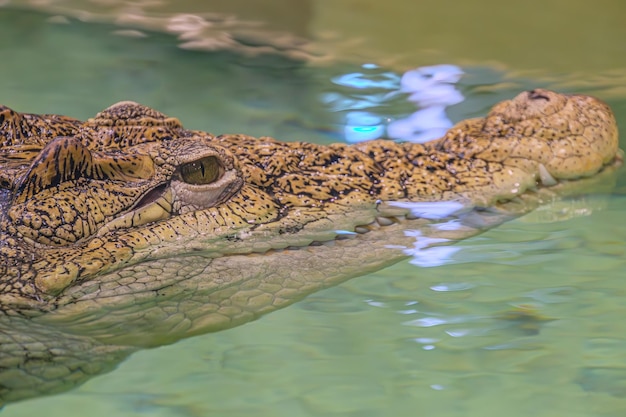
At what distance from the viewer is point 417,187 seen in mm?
3033

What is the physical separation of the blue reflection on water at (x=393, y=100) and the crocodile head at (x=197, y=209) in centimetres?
155

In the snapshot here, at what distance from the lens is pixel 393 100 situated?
5.23m

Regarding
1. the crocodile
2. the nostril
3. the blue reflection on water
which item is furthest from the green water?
the blue reflection on water

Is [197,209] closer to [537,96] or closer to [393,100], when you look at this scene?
[537,96]

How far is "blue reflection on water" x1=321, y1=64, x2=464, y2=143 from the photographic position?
15.9 ft

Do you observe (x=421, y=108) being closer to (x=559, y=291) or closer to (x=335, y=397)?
(x=559, y=291)

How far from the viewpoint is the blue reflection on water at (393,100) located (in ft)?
15.9

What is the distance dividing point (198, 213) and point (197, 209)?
0.07 ft

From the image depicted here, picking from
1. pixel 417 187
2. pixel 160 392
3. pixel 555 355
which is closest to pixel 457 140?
pixel 417 187

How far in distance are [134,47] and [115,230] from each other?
11.0 ft

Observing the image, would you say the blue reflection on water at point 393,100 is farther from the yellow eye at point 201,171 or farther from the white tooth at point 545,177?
the yellow eye at point 201,171

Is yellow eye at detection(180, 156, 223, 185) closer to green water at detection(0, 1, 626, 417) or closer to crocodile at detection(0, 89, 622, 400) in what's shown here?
crocodile at detection(0, 89, 622, 400)

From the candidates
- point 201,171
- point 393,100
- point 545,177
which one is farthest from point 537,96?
point 393,100

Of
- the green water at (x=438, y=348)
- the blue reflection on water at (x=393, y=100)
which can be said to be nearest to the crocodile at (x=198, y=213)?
the green water at (x=438, y=348)
